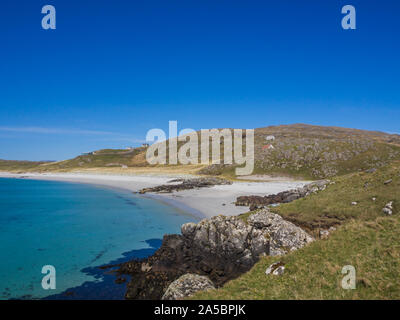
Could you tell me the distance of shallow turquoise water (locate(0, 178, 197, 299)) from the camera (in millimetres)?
21312

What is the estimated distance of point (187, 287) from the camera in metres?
14.8

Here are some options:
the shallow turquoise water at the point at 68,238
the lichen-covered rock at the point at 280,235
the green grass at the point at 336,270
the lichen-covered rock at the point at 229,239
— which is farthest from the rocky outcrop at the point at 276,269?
the shallow turquoise water at the point at 68,238

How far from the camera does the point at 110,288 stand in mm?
19297

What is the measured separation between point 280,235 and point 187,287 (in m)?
7.40

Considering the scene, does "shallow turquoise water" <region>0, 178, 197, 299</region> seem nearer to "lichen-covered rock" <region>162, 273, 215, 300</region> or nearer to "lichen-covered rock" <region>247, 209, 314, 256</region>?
"lichen-covered rock" <region>162, 273, 215, 300</region>

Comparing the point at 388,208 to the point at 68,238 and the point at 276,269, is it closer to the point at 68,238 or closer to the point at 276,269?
the point at 276,269

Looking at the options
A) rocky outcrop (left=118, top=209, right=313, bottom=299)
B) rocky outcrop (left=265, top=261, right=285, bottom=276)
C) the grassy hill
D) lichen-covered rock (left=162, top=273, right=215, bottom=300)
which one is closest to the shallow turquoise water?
rocky outcrop (left=118, top=209, right=313, bottom=299)

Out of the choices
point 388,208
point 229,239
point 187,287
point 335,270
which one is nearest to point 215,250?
point 229,239

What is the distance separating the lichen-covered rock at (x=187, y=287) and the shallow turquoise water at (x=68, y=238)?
9.26m

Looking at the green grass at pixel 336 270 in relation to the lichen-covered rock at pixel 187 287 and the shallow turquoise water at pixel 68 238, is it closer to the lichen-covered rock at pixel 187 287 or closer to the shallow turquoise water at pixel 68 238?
the lichen-covered rock at pixel 187 287

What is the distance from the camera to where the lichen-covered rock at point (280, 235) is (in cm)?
1762
